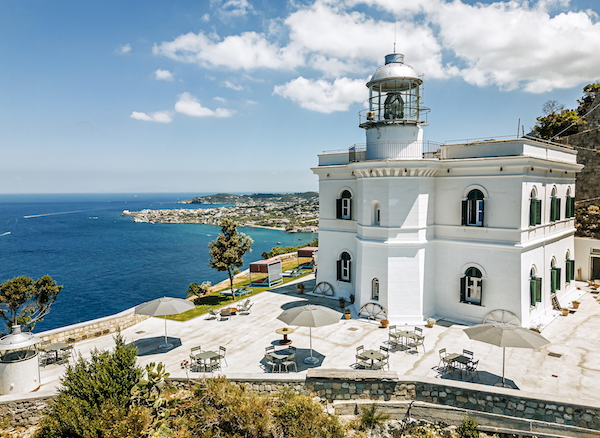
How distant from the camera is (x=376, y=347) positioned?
590 inches

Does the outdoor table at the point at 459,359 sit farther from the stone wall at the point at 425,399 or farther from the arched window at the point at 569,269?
the arched window at the point at 569,269

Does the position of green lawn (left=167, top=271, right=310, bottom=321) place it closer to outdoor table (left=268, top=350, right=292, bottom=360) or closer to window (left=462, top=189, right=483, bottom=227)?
outdoor table (left=268, top=350, right=292, bottom=360)

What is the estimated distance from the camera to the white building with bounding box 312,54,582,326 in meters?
16.4

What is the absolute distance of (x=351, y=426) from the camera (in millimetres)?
11227

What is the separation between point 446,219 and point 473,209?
1392 mm

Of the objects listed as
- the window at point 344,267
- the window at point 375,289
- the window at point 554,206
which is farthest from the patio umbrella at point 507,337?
the window at point 554,206

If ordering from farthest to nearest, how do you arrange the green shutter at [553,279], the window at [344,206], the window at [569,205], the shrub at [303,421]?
the window at [569,205] → the window at [344,206] → the green shutter at [553,279] → the shrub at [303,421]

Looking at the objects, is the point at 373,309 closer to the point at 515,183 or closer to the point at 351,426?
the point at 351,426

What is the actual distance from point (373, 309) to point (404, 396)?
21.6ft

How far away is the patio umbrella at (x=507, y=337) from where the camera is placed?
11.2 metres

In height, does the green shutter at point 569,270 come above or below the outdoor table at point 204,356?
above

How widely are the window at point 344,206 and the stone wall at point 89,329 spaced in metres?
12.1

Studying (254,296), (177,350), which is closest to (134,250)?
(254,296)

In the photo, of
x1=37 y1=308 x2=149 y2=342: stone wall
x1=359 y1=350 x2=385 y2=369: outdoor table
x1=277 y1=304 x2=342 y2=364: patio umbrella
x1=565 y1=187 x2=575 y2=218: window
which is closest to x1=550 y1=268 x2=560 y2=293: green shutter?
x1=565 y1=187 x2=575 y2=218: window
